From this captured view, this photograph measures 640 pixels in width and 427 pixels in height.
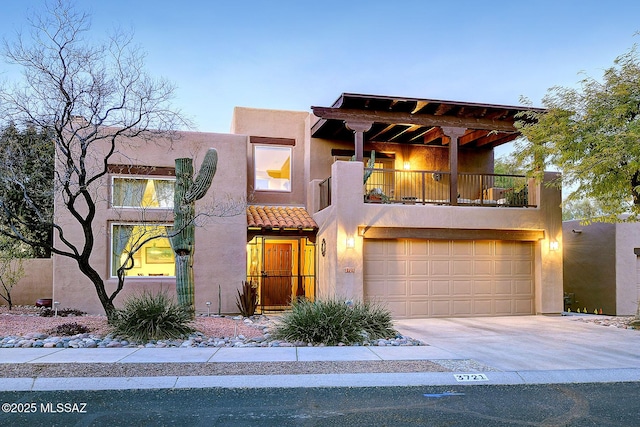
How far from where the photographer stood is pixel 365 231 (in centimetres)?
1391

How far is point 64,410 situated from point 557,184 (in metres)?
13.2

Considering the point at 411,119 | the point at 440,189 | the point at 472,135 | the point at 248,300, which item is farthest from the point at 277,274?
the point at 472,135

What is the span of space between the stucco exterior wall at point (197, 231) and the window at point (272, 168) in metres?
1.91

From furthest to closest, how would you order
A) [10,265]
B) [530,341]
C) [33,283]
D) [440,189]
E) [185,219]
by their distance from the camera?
[440,189]
[33,283]
[10,265]
[185,219]
[530,341]

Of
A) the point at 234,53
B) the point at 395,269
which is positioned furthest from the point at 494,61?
the point at 395,269

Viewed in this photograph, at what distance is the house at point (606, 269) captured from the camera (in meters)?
15.9

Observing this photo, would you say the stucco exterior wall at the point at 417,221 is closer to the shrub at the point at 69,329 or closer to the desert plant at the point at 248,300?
the desert plant at the point at 248,300

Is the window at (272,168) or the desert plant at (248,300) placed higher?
the window at (272,168)

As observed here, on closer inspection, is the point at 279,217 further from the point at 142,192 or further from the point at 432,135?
the point at 432,135

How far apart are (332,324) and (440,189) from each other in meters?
9.33

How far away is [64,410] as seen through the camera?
18.7ft

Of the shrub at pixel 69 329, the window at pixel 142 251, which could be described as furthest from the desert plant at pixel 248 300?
the shrub at pixel 69 329

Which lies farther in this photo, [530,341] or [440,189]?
[440,189]

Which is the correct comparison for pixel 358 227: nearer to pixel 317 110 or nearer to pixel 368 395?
pixel 317 110
